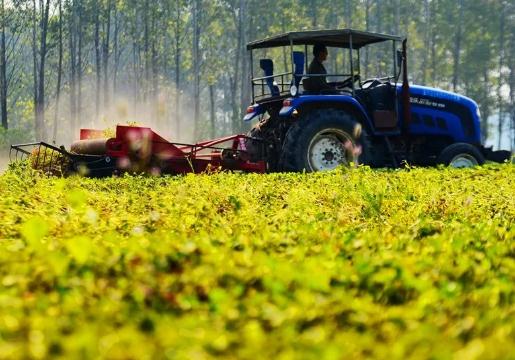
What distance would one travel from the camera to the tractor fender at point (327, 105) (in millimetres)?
11453

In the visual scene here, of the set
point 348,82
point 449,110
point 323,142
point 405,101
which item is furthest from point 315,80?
point 449,110

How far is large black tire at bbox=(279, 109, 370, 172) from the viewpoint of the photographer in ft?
37.6

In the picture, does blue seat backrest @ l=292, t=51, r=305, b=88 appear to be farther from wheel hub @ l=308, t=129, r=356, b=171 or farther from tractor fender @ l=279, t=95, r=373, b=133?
wheel hub @ l=308, t=129, r=356, b=171

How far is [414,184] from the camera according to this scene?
809 cm

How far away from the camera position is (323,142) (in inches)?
474

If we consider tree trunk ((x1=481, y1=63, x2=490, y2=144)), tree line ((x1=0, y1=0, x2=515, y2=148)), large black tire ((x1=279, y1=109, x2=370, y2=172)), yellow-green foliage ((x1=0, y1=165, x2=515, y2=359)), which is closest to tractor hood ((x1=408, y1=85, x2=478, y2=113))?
large black tire ((x1=279, y1=109, x2=370, y2=172))

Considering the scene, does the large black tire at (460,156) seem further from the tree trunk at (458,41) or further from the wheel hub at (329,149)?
the tree trunk at (458,41)

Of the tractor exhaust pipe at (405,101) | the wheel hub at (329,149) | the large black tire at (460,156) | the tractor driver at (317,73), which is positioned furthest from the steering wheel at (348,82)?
the large black tire at (460,156)

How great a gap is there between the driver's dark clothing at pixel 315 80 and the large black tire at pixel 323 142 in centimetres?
82

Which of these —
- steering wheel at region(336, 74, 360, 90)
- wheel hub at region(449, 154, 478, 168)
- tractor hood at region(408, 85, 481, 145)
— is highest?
steering wheel at region(336, 74, 360, 90)

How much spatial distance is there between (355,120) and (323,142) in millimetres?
685

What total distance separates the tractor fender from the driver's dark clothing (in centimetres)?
55

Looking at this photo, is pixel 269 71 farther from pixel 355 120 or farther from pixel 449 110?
pixel 449 110

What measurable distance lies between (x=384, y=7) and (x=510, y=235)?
5533 centimetres
